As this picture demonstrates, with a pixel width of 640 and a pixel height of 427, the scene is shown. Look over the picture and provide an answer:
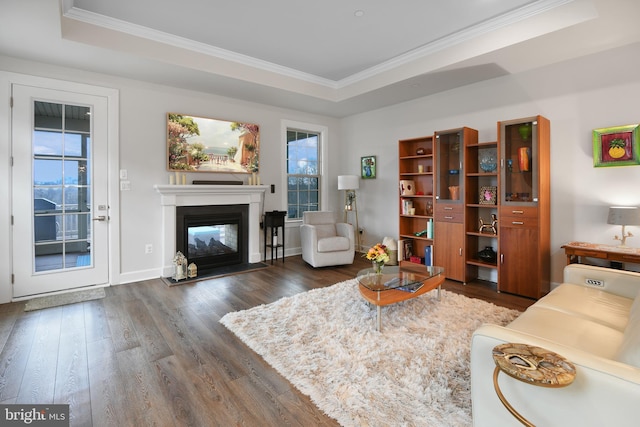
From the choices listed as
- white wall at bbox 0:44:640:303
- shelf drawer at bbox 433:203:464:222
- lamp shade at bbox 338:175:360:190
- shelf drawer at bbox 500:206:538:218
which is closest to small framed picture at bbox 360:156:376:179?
white wall at bbox 0:44:640:303

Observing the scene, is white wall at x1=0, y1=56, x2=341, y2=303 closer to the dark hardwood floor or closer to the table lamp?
the dark hardwood floor

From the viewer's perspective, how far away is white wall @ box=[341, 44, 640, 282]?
10.7 feet

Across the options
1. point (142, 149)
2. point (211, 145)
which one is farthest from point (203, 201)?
point (142, 149)

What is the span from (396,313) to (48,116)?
4.43m

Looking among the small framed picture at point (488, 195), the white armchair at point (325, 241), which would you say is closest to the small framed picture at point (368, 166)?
the white armchair at point (325, 241)

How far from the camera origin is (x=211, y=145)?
4832 mm

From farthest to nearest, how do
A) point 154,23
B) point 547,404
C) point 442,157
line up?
point 442,157 < point 154,23 < point 547,404

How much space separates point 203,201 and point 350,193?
279cm

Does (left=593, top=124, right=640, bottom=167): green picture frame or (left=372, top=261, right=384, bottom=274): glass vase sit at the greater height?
(left=593, top=124, right=640, bottom=167): green picture frame

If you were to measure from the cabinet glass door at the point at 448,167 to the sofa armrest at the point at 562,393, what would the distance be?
3.14 metres

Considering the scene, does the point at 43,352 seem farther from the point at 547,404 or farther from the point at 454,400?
the point at 547,404

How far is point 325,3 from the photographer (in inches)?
120

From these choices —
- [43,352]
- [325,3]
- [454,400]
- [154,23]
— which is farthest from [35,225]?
[454,400]

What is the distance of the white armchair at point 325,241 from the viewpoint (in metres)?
4.84
